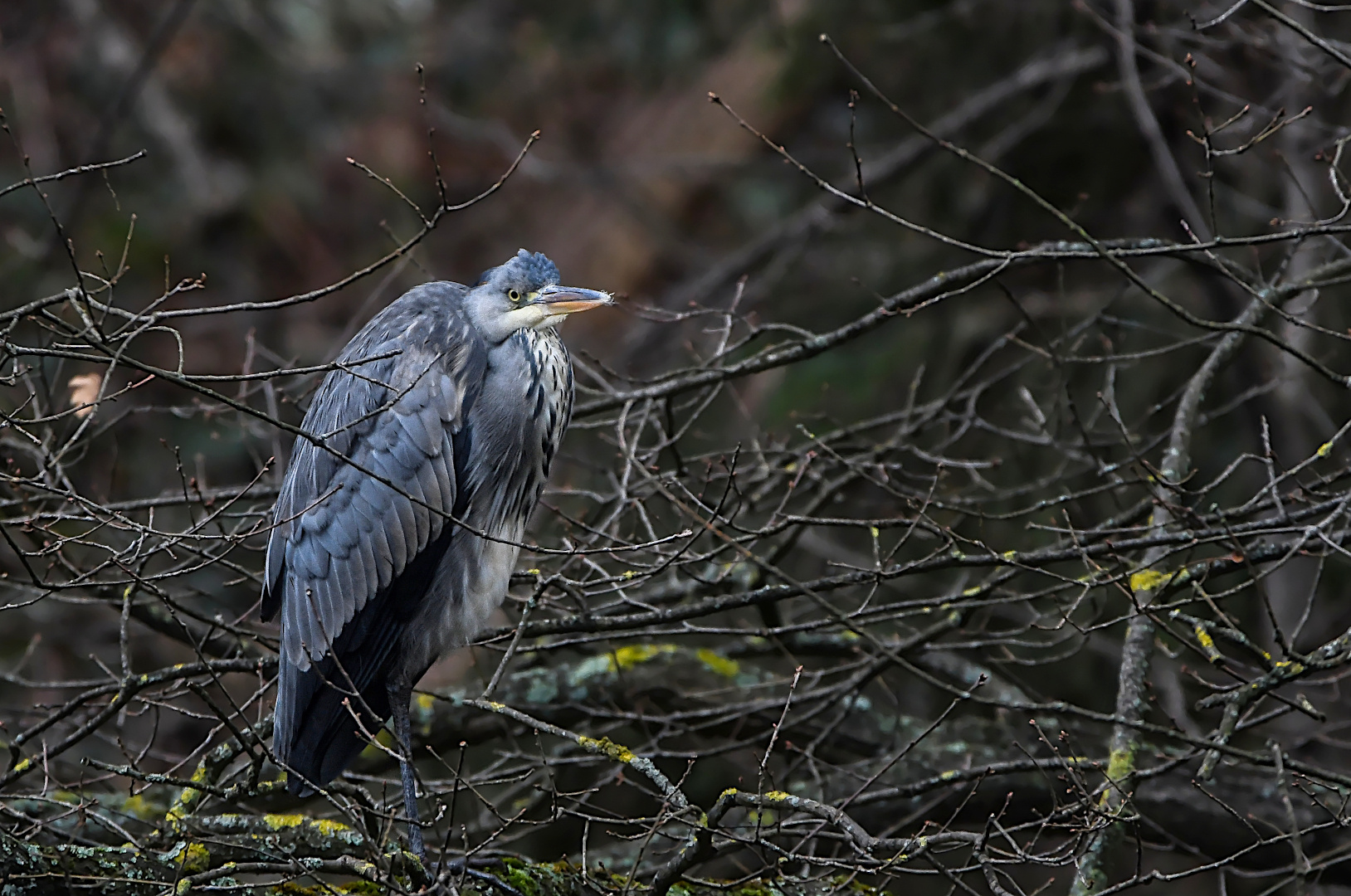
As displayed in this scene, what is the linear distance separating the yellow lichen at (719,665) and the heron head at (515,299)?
122 centimetres

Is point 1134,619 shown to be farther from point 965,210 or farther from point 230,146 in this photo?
point 230,146

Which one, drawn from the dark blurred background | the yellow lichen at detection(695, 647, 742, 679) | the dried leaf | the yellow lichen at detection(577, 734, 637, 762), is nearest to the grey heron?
the dark blurred background

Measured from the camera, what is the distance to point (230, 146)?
32.4 feet

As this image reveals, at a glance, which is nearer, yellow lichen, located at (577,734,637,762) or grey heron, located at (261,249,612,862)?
yellow lichen, located at (577,734,637,762)

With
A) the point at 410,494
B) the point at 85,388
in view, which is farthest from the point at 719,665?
the point at 85,388

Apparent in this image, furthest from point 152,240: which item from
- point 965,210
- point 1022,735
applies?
point 1022,735

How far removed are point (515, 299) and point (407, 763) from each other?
153 cm

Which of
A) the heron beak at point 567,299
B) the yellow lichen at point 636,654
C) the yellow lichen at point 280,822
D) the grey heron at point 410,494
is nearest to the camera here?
the yellow lichen at point 280,822

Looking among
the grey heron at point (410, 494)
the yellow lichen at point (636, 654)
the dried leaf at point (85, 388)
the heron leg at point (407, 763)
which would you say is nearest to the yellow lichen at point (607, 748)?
the heron leg at point (407, 763)

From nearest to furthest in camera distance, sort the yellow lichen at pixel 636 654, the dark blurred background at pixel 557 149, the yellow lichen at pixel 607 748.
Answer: the yellow lichen at pixel 607 748 < the yellow lichen at pixel 636 654 < the dark blurred background at pixel 557 149

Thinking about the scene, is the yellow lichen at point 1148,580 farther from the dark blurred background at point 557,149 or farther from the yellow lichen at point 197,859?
the yellow lichen at point 197,859

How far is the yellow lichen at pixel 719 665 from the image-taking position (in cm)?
431

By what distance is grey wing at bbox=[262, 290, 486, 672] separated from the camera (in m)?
3.75

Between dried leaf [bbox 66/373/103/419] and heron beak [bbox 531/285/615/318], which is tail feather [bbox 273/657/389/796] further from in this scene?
heron beak [bbox 531/285/615/318]
